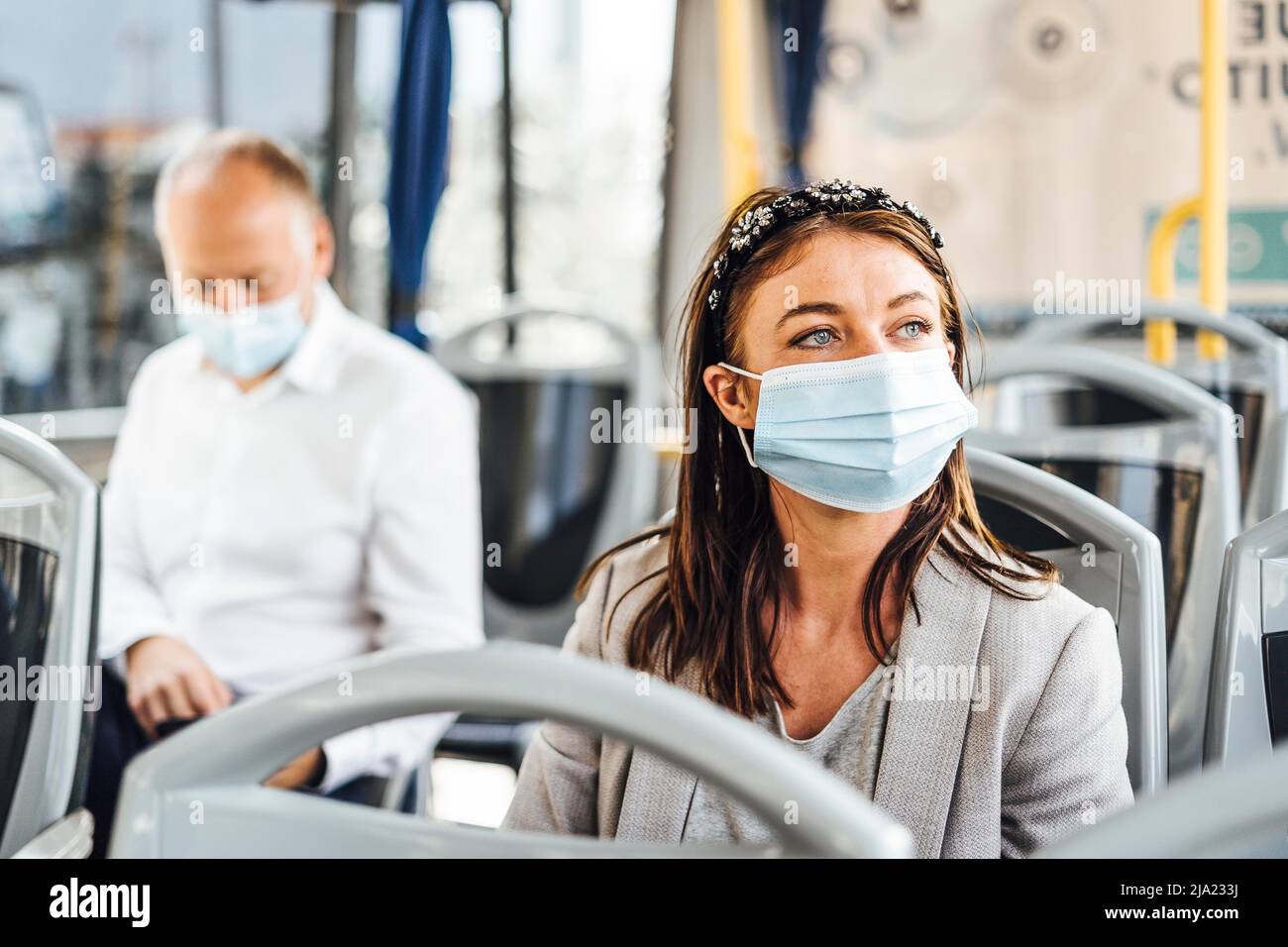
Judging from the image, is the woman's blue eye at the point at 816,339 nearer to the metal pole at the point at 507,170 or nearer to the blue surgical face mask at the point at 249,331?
the blue surgical face mask at the point at 249,331

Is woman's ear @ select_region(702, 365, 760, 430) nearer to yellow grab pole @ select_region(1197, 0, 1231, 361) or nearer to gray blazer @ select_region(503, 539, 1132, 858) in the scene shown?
gray blazer @ select_region(503, 539, 1132, 858)

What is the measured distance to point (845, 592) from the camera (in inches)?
46.8

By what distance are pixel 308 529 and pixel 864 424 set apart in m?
1.03

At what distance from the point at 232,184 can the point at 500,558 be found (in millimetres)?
1003

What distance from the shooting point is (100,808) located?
1761 mm

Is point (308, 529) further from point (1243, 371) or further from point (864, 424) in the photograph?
point (1243, 371)

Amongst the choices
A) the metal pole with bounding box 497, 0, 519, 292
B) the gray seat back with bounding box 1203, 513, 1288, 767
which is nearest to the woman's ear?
the gray seat back with bounding box 1203, 513, 1288, 767

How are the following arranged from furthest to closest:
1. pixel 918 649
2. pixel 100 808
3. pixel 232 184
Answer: pixel 232 184 → pixel 100 808 → pixel 918 649

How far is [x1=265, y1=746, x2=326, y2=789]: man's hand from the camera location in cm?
160

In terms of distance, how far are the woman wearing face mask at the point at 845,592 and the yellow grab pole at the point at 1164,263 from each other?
2423 mm

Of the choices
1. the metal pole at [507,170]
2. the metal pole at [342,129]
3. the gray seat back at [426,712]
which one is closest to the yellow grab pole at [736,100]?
the metal pole at [507,170]

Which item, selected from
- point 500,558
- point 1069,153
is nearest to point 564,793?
point 500,558

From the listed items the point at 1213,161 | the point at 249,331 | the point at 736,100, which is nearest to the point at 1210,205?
the point at 1213,161
